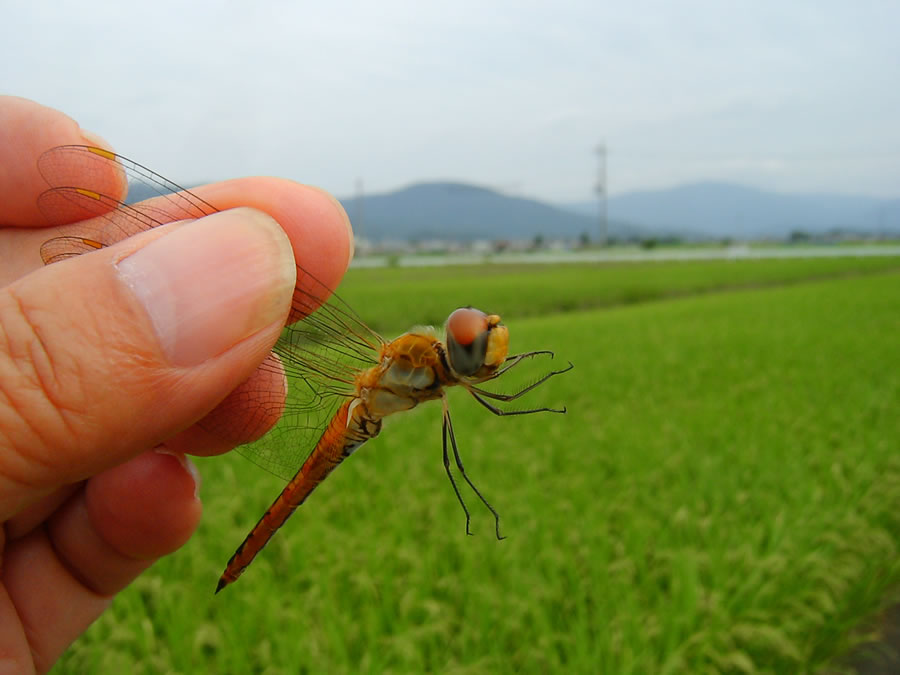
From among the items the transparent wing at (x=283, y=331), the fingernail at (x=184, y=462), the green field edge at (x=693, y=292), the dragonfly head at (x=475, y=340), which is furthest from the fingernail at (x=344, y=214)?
the green field edge at (x=693, y=292)

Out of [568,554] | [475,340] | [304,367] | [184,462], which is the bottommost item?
[568,554]

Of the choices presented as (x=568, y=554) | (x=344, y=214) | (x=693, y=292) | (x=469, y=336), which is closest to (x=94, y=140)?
(x=344, y=214)

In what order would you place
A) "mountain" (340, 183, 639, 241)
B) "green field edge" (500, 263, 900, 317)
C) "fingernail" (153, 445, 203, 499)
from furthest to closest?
"mountain" (340, 183, 639, 241) → "green field edge" (500, 263, 900, 317) → "fingernail" (153, 445, 203, 499)

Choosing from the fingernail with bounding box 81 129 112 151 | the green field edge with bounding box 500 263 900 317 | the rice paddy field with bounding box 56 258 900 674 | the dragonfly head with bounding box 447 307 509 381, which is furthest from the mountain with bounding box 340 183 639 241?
the dragonfly head with bounding box 447 307 509 381

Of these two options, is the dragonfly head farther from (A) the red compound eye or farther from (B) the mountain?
(B) the mountain

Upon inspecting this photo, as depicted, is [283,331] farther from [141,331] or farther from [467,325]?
[467,325]

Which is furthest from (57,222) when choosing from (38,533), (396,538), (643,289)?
(643,289)

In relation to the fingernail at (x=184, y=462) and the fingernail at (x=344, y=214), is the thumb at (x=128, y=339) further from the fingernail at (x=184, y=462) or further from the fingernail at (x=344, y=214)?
the fingernail at (x=184, y=462)
